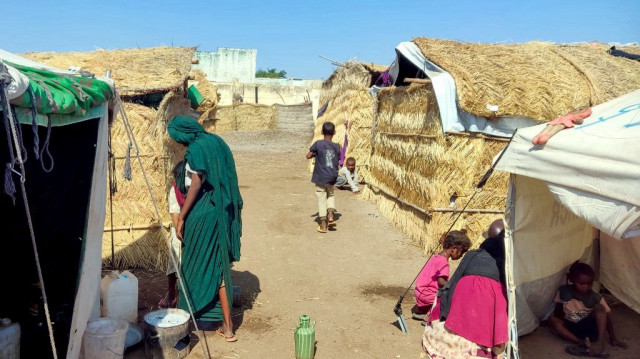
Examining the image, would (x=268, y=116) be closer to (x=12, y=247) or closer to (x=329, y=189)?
(x=329, y=189)

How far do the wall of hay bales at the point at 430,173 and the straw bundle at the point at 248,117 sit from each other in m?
14.9

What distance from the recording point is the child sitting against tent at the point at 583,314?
4.74 m

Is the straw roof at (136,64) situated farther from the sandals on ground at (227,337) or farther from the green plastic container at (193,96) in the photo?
the sandals on ground at (227,337)

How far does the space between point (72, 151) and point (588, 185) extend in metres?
3.34

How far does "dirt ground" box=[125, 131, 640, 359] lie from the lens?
4633mm

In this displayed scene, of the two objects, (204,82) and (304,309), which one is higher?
(204,82)

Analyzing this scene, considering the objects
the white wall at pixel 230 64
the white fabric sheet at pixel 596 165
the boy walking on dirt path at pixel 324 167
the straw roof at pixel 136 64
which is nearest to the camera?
the white fabric sheet at pixel 596 165

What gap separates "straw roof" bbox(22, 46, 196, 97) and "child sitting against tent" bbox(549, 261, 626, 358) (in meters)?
4.93

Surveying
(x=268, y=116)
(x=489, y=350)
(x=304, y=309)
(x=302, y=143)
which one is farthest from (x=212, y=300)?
(x=268, y=116)

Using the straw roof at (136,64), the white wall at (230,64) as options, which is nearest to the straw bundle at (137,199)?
the straw roof at (136,64)

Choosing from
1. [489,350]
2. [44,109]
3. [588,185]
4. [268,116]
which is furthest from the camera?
[268,116]

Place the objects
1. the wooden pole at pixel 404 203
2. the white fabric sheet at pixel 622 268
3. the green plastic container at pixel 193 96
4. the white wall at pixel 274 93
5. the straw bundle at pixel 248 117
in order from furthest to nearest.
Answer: the white wall at pixel 274 93, the straw bundle at pixel 248 117, the green plastic container at pixel 193 96, the wooden pole at pixel 404 203, the white fabric sheet at pixel 622 268

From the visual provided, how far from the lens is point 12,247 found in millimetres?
3670

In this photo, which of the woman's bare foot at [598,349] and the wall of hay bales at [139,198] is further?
the wall of hay bales at [139,198]
